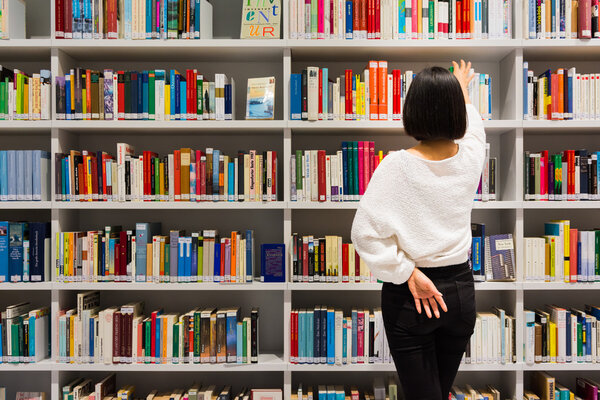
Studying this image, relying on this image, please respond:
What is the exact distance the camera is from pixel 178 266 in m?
→ 2.43

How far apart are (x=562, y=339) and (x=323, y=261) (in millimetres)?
1318

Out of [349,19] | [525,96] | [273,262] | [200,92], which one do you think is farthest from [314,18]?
[273,262]

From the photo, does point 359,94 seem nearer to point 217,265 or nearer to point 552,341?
point 217,265

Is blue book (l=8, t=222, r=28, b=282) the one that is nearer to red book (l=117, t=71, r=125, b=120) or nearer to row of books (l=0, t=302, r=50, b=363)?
row of books (l=0, t=302, r=50, b=363)

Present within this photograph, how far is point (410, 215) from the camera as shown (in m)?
1.43

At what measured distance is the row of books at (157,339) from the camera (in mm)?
2404

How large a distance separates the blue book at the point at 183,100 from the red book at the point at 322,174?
0.75m

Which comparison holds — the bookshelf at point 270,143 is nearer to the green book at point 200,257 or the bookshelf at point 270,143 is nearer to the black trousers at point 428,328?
the green book at point 200,257

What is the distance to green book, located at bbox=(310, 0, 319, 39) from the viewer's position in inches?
94.0

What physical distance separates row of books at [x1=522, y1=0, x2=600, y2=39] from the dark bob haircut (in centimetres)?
134

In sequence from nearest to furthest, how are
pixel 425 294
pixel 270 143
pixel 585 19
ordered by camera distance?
pixel 425 294, pixel 585 19, pixel 270 143

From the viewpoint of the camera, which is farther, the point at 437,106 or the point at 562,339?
the point at 562,339

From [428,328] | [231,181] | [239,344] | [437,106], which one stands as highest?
[437,106]

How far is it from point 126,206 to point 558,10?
2.49 m
